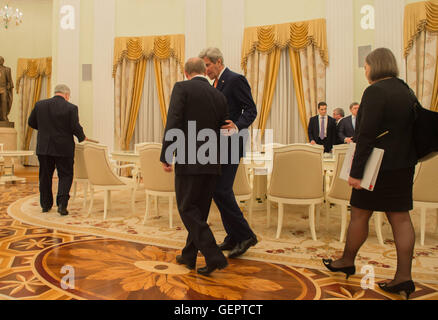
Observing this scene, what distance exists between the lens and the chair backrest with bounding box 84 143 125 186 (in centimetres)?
432

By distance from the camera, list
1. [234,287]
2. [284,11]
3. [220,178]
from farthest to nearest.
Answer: [284,11]
[220,178]
[234,287]

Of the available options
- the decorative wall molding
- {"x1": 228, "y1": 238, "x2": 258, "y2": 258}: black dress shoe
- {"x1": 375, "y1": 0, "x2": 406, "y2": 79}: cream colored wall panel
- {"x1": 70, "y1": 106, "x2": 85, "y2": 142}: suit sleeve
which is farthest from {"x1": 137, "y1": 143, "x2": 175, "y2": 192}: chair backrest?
the decorative wall molding

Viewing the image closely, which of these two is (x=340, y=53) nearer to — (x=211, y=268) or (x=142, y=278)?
(x=211, y=268)

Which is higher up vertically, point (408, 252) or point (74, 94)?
point (74, 94)

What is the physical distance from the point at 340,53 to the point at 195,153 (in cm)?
608

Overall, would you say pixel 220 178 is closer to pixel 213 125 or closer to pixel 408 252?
pixel 213 125

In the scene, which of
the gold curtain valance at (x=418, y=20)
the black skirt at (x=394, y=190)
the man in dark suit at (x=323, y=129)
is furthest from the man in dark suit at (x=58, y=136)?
the gold curtain valance at (x=418, y=20)

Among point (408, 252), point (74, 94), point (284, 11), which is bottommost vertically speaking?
point (408, 252)

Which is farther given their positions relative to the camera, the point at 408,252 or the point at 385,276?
the point at 385,276

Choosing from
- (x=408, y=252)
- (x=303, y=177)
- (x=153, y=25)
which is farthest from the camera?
(x=153, y=25)

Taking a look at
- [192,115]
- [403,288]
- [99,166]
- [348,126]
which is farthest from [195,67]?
[348,126]

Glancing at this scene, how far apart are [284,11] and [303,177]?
5495mm

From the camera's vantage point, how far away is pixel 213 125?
2418 millimetres
